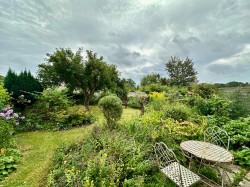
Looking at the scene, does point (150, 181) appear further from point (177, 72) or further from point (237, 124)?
point (177, 72)

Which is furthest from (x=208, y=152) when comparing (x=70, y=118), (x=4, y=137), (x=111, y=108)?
(x=70, y=118)

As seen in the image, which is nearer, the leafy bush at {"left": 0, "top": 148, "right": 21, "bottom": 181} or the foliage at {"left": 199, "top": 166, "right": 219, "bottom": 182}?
the foliage at {"left": 199, "top": 166, "right": 219, "bottom": 182}

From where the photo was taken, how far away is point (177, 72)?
28859 mm

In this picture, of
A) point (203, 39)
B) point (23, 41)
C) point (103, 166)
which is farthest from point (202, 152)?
point (23, 41)

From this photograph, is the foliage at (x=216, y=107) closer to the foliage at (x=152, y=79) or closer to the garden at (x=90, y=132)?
the garden at (x=90, y=132)

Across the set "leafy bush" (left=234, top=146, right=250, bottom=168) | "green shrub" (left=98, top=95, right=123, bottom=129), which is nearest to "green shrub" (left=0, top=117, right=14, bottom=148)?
"green shrub" (left=98, top=95, right=123, bottom=129)

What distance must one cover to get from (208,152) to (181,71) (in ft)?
91.1

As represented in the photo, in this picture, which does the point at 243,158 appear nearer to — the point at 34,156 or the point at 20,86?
the point at 34,156

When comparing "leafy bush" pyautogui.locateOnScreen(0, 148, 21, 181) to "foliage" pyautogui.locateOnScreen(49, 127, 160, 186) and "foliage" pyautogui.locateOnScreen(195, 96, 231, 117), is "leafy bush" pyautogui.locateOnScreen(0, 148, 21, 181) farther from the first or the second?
"foliage" pyautogui.locateOnScreen(195, 96, 231, 117)

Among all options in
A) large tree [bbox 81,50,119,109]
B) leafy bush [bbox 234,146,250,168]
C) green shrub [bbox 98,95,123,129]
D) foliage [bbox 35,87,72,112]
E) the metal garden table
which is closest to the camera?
the metal garden table

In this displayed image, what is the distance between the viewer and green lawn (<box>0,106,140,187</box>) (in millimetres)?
3307

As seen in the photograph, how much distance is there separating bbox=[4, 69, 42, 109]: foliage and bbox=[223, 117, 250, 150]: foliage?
8781mm

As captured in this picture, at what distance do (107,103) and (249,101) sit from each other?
18.8ft

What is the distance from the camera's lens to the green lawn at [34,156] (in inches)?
130
